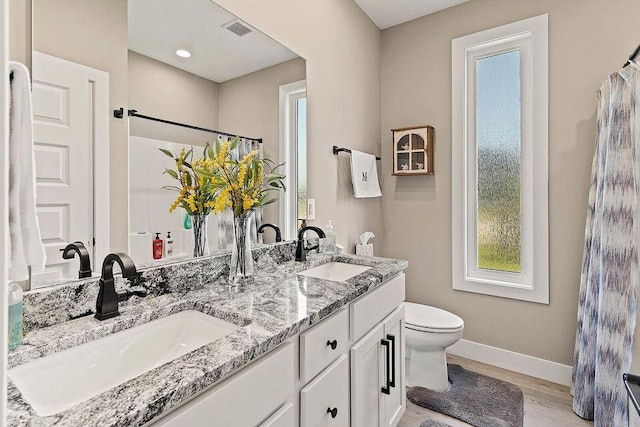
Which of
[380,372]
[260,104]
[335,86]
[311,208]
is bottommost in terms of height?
[380,372]

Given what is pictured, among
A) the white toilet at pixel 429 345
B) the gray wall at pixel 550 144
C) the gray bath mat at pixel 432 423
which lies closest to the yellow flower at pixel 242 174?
the white toilet at pixel 429 345

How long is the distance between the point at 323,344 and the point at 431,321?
1.30 metres

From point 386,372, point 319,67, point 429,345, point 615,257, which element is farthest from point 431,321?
point 319,67

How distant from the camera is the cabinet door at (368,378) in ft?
4.02

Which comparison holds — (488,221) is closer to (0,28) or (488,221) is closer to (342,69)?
(342,69)

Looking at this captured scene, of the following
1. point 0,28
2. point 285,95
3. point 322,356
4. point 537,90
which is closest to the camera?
point 0,28

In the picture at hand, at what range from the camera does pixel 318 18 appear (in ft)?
6.72

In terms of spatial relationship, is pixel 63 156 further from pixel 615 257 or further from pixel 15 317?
pixel 615 257

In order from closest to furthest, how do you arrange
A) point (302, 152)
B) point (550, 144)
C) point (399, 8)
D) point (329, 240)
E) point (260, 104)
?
point (260, 104) → point (302, 152) → point (329, 240) → point (550, 144) → point (399, 8)

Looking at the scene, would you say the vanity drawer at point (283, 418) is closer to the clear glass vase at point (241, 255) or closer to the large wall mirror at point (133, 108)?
the clear glass vase at point (241, 255)

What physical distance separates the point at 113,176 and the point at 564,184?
2.54 meters

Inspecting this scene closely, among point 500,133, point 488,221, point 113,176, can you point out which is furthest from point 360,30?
point 113,176

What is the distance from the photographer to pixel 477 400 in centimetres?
194

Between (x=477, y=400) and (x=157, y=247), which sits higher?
(x=157, y=247)
